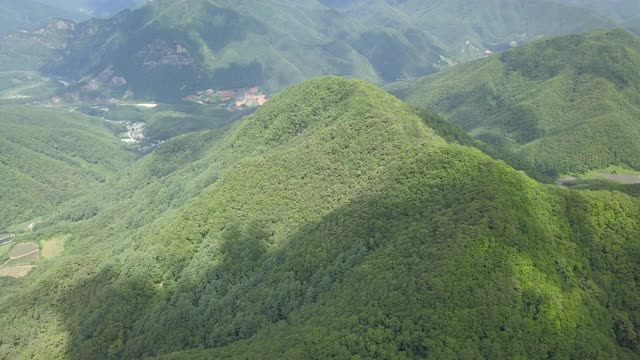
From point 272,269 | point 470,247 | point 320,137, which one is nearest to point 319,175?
point 320,137

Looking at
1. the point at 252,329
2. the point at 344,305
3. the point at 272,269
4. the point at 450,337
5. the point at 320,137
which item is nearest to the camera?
the point at 450,337

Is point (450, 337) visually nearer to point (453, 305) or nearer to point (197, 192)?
point (453, 305)

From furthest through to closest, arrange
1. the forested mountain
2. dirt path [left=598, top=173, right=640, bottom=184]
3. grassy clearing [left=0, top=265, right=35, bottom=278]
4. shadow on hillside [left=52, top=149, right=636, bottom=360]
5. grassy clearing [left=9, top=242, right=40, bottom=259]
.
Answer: dirt path [left=598, top=173, right=640, bottom=184], grassy clearing [left=9, top=242, right=40, bottom=259], grassy clearing [left=0, top=265, right=35, bottom=278], the forested mountain, shadow on hillside [left=52, top=149, right=636, bottom=360]

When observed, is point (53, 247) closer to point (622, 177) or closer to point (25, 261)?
point (25, 261)

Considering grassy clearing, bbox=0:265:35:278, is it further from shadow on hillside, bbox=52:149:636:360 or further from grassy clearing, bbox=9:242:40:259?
shadow on hillside, bbox=52:149:636:360

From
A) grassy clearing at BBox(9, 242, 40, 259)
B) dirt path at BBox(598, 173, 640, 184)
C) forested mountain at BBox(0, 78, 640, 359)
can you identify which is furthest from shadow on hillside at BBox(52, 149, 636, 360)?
dirt path at BBox(598, 173, 640, 184)

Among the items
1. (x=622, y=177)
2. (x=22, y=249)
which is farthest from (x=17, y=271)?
(x=622, y=177)
